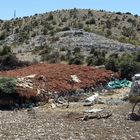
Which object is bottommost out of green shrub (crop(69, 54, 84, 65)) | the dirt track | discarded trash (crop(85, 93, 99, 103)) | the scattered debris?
the dirt track

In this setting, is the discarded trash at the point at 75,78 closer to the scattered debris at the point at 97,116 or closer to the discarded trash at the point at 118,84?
the discarded trash at the point at 118,84

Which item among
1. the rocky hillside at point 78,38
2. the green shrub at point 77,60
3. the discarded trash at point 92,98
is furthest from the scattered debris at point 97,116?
the green shrub at point 77,60

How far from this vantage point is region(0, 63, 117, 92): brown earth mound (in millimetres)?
43062

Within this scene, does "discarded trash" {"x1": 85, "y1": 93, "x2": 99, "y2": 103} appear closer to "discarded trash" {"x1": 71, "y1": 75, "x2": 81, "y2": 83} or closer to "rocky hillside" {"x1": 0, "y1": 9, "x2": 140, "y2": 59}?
"discarded trash" {"x1": 71, "y1": 75, "x2": 81, "y2": 83}

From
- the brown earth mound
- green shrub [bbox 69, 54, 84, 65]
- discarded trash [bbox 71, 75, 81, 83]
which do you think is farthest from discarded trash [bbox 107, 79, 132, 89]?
green shrub [bbox 69, 54, 84, 65]

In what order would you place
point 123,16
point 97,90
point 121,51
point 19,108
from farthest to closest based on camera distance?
point 123,16 < point 121,51 < point 97,90 < point 19,108

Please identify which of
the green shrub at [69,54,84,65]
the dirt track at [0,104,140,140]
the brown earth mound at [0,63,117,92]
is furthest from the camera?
the green shrub at [69,54,84,65]

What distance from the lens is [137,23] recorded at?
93.1 m

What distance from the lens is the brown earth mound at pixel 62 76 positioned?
4306cm

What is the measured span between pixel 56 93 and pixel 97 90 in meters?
4.21

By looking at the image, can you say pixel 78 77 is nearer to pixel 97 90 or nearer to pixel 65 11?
pixel 97 90

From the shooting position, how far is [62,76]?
45.2 meters

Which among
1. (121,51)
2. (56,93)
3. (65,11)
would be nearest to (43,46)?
(121,51)

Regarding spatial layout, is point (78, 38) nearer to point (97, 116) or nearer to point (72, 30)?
point (72, 30)
